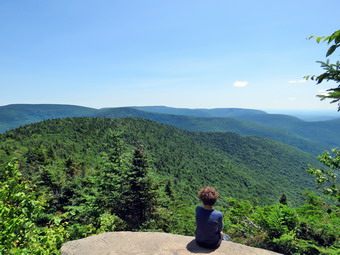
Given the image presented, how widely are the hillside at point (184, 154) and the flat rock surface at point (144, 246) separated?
25.6m

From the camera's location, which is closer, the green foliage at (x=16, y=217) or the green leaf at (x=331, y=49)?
the green leaf at (x=331, y=49)

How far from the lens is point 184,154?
118875 millimetres

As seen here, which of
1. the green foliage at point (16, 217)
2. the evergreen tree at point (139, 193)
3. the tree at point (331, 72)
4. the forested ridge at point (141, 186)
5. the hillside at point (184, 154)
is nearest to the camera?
the tree at point (331, 72)

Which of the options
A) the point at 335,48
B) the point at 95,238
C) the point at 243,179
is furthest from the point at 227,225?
the point at 243,179

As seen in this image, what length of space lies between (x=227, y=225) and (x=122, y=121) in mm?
124906

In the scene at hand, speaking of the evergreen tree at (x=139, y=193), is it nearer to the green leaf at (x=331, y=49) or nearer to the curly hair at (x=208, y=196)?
the curly hair at (x=208, y=196)

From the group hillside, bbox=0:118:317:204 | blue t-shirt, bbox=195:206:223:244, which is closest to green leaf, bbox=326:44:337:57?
blue t-shirt, bbox=195:206:223:244

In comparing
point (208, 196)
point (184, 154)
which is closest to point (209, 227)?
point (208, 196)

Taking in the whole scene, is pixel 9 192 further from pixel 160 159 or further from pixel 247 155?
pixel 247 155

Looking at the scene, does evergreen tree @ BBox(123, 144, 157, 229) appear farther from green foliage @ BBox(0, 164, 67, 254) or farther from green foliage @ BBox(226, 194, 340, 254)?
green foliage @ BBox(0, 164, 67, 254)

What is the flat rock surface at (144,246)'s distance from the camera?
16.4 ft

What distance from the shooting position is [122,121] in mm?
130500

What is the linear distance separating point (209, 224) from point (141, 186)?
1136 cm

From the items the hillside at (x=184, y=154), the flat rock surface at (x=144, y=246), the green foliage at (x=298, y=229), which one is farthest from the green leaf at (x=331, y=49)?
the hillside at (x=184, y=154)
